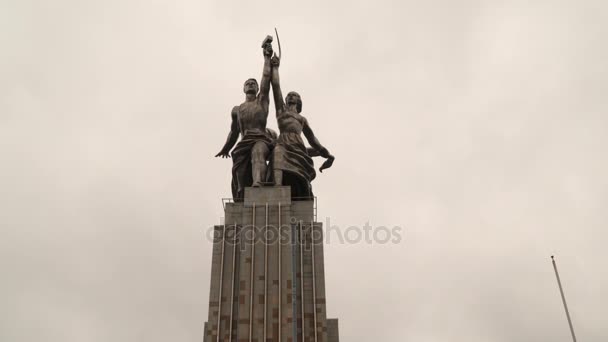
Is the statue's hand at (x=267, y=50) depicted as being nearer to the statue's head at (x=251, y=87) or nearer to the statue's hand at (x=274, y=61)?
the statue's hand at (x=274, y=61)

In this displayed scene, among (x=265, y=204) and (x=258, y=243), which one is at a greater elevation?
(x=265, y=204)

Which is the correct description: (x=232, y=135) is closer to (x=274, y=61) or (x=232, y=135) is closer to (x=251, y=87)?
(x=251, y=87)

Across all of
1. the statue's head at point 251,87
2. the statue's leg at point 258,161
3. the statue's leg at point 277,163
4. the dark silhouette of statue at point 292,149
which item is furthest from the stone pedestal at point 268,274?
the statue's head at point 251,87

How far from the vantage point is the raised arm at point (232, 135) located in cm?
3406

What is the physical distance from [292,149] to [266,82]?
4.19m

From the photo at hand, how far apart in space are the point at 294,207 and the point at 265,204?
1.47m

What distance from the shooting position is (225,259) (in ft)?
94.9

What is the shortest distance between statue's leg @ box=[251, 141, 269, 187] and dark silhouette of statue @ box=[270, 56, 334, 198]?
0.49m

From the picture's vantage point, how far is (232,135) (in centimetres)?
3434

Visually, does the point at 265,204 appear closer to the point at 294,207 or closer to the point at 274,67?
the point at 294,207

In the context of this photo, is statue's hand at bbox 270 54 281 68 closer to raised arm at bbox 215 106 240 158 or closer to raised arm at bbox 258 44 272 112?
raised arm at bbox 258 44 272 112

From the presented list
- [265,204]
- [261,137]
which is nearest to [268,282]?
[265,204]

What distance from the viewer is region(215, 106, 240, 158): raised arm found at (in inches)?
1341

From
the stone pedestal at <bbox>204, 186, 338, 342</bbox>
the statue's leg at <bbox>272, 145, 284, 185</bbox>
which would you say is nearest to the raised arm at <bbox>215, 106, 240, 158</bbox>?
the statue's leg at <bbox>272, 145, 284, 185</bbox>
